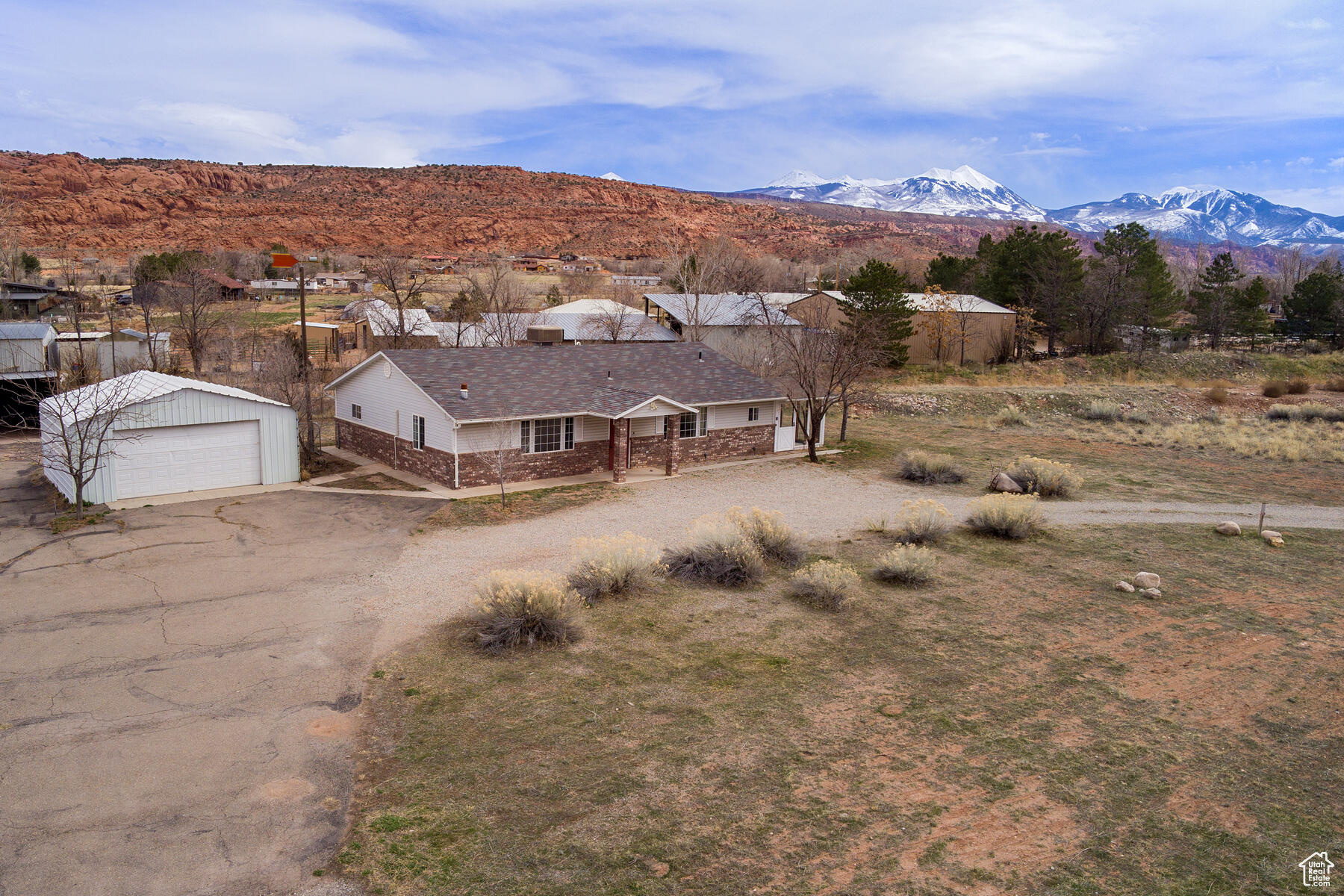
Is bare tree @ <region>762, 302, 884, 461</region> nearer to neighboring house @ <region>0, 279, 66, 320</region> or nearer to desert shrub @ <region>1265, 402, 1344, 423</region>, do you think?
desert shrub @ <region>1265, 402, 1344, 423</region>

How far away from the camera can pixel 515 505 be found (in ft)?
65.2

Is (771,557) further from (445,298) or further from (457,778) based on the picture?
(445,298)

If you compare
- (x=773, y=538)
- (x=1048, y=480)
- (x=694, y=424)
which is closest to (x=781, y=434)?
(x=694, y=424)

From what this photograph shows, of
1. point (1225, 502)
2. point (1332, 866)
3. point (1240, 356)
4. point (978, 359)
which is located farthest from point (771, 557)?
point (1240, 356)

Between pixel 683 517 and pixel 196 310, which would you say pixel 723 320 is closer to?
pixel 196 310

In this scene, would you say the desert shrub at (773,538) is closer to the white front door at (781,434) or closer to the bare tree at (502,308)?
the white front door at (781,434)

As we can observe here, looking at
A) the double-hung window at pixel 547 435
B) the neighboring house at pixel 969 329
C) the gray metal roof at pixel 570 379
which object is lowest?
the double-hung window at pixel 547 435

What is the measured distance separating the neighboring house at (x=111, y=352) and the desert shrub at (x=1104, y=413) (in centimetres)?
3950

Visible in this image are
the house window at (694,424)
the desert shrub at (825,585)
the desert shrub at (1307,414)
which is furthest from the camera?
the desert shrub at (1307,414)

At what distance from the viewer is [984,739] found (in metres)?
9.46

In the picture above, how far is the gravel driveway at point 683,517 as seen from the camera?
14.3 meters

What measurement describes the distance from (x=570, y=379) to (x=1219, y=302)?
4499cm

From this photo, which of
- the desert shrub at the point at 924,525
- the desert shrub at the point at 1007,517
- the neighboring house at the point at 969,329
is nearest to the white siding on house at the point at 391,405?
the desert shrub at the point at 924,525

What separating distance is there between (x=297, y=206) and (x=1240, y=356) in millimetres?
97209
